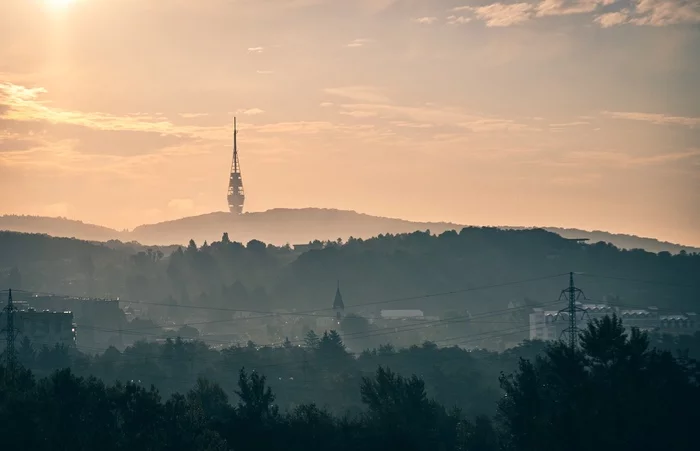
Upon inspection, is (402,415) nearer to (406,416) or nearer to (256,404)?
(406,416)

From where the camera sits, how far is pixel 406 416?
11831cm

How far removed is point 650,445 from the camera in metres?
97.9

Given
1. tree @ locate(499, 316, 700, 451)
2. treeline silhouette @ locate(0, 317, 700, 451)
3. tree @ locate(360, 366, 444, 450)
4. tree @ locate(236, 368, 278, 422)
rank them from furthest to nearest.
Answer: tree @ locate(236, 368, 278, 422) < tree @ locate(360, 366, 444, 450) < tree @ locate(499, 316, 700, 451) < treeline silhouette @ locate(0, 317, 700, 451)

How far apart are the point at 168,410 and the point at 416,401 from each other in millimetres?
26348

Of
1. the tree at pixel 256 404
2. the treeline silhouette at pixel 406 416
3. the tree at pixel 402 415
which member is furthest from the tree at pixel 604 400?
the tree at pixel 256 404

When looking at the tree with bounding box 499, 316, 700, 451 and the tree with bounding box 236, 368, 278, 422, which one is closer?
the tree with bounding box 499, 316, 700, 451

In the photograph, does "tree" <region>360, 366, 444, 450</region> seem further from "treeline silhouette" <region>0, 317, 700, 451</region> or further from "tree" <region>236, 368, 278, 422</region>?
"tree" <region>236, 368, 278, 422</region>

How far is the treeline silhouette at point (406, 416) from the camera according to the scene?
3799 inches

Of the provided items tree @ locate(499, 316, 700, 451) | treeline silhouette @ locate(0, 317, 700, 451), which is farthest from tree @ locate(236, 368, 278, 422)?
tree @ locate(499, 316, 700, 451)

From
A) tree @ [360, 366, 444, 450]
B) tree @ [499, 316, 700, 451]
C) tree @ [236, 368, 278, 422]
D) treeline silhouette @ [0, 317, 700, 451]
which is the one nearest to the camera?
treeline silhouette @ [0, 317, 700, 451]

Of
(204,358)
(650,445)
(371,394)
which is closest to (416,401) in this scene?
(371,394)

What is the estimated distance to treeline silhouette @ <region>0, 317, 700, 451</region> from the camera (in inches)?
3799

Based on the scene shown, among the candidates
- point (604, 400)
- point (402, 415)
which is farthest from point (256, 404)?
point (604, 400)

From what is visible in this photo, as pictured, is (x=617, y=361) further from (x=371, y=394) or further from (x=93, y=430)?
(x=93, y=430)
